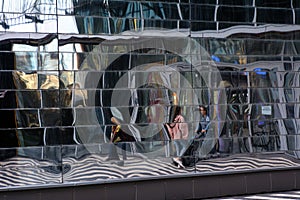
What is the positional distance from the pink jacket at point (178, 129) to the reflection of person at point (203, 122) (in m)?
0.31

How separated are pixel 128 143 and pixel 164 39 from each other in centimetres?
233

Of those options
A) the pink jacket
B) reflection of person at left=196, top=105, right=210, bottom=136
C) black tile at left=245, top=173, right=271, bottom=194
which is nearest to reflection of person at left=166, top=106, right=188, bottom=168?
the pink jacket

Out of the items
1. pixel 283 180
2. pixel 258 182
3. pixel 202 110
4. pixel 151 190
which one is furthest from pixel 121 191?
pixel 283 180

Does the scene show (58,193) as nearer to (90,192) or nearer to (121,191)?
(90,192)

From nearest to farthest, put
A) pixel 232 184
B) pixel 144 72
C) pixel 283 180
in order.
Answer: pixel 144 72, pixel 232 184, pixel 283 180

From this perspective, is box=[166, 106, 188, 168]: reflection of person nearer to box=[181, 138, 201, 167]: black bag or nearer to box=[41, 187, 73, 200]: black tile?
box=[181, 138, 201, 167]: black bag

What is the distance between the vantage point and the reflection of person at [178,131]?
1000 cm

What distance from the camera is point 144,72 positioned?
9906mm

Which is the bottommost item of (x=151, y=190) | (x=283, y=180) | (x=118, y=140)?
(x=283, y=180)

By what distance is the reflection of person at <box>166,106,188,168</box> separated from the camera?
10000 millimetres

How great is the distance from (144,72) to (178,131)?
1.45m

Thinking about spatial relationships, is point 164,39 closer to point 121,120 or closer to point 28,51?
point 121,120

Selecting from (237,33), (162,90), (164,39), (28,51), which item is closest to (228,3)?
(237,33)

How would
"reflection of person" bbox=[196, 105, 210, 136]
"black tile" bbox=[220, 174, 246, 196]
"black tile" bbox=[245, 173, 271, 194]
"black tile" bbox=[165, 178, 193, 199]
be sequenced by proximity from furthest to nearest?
"black tile" bbox=[245, 173, 271, 194]
"black tile" bbox=[220, 174, 246, 196]
"reflection of person" bbox=[196, 105, 210, 136]
"black tile" bbox=[165, 178, 193, 199]
